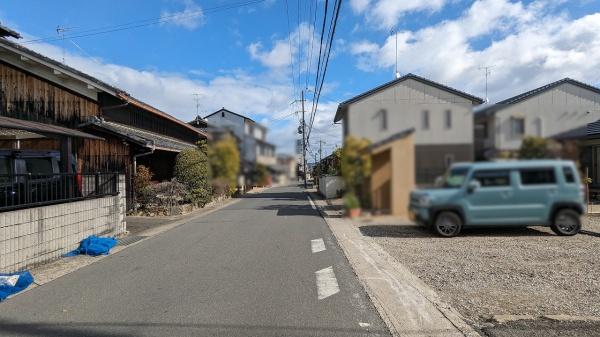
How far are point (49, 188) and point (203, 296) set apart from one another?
6462 millimetres

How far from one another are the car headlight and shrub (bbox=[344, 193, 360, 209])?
23 centimetres

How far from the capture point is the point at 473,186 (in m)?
1.46

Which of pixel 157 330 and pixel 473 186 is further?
pixel 157 330

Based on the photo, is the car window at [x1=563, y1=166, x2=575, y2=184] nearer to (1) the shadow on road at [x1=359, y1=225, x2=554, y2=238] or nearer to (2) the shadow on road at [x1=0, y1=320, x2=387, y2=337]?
(2) the shadow on road at [x1=0, y1=320, x2=387, y2=337]

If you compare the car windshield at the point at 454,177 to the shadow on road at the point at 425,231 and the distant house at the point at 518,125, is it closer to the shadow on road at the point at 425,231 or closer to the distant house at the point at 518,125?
the distant house at the point at 518,125

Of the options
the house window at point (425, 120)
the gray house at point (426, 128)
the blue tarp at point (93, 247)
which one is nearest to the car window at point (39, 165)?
the blue tarp at point (93, 247)

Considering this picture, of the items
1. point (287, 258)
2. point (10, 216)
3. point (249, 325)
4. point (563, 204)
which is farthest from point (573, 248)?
point (10, 216)

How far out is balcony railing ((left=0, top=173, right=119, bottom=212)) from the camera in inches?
430

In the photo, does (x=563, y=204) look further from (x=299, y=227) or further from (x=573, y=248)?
(x=299, y=227)

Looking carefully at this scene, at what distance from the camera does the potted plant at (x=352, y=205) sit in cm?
157

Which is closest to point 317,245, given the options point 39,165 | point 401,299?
point 401,299

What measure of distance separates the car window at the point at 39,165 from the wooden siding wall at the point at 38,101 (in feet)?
21.6

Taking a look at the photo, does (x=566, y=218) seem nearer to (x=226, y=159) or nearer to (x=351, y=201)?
(x=351, y=201)

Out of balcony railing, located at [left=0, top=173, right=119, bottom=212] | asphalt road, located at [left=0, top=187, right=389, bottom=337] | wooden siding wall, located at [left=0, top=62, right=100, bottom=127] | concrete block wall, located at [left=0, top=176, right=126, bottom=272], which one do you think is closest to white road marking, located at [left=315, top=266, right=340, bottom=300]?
asphalt road, located at [left=0, top=187, right=389, bottom=337]
